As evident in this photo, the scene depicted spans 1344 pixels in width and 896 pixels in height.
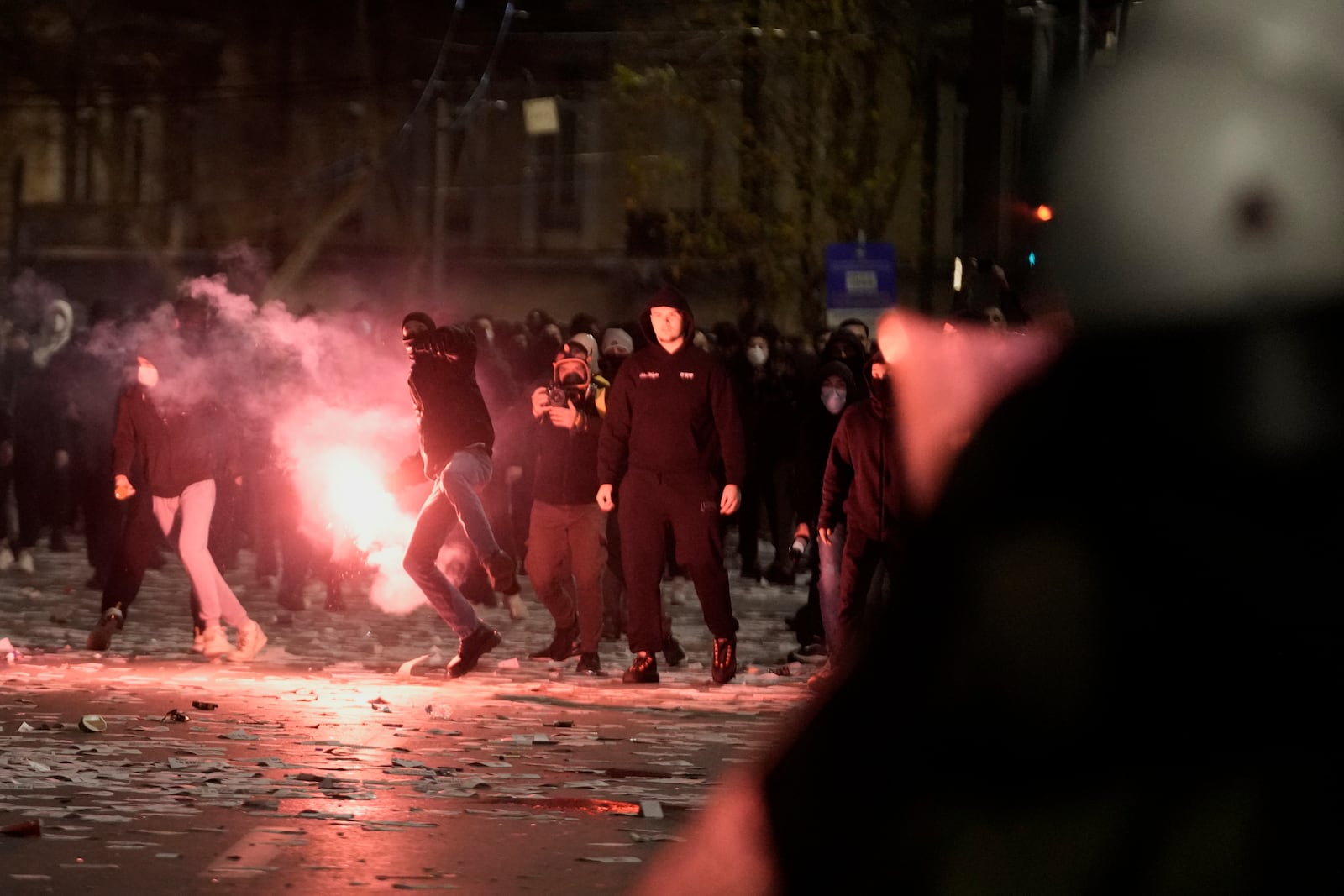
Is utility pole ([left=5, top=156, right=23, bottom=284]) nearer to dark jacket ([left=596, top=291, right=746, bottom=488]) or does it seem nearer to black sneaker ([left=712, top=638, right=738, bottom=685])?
dark jacket ([left=596, top=291, right=746, bottom=488])

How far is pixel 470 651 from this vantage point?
12.6 meters

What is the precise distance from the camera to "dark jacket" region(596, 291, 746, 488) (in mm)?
12477

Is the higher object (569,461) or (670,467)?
(670,467)

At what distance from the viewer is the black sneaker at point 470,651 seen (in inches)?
497

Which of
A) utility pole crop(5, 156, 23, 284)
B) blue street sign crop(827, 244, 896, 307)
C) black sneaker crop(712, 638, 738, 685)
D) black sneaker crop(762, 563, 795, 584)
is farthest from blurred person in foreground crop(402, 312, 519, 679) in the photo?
utility pole crop(5, 156, 23, 284)

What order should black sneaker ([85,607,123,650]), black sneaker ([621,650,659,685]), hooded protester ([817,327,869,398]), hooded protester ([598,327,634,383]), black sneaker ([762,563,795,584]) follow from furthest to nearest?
black sneaker ([762,563,795,584]) → hooded protester ([598,327,634,383]) → hooded protester ([817,327,869,398]) → black sneaker ([85,607,123,650]) → black sneaker ([621,650,659,685])

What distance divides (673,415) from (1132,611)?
35.9ft

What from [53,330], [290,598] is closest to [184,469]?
[290,598]

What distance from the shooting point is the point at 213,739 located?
9891mm

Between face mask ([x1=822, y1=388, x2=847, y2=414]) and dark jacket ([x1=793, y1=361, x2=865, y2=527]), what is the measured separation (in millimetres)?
25

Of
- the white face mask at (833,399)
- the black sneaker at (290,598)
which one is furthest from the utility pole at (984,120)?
the black sneaker at (290,598)

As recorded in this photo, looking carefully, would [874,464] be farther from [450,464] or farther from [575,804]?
[575,804]

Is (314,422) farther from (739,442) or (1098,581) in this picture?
(1098,581)

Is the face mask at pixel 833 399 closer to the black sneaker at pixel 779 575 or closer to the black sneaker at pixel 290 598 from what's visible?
the black sneaker at pixel 290 598
